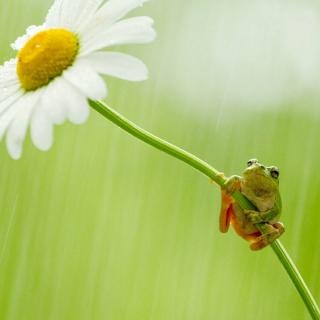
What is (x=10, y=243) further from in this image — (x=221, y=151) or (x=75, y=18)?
(x=75, y=18)

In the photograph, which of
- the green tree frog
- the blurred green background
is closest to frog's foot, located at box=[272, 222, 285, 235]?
the green tree frog

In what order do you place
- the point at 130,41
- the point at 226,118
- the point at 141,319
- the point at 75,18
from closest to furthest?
the point at 130,41, the point at 75,18, the point at 141,319, the point at 226,118

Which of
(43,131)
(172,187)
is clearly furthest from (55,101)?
(172,187)

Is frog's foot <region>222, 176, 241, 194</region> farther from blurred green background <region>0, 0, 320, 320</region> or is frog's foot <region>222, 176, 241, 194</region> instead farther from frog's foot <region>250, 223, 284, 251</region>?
blurred green background <region>0, 0, 320, 320</region>

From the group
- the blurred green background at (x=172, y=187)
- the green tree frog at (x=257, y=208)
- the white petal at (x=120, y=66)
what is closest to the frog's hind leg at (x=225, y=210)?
the green tree frog at (x=257, y=208)

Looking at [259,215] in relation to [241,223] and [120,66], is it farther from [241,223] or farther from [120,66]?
[120,66]

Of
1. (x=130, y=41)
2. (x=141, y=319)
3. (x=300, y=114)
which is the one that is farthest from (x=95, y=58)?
(x=300, y=114)

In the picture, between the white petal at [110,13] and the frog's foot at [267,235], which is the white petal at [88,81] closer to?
the white petal at [110,13]

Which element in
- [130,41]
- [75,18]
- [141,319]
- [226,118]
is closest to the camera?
[130,41]
